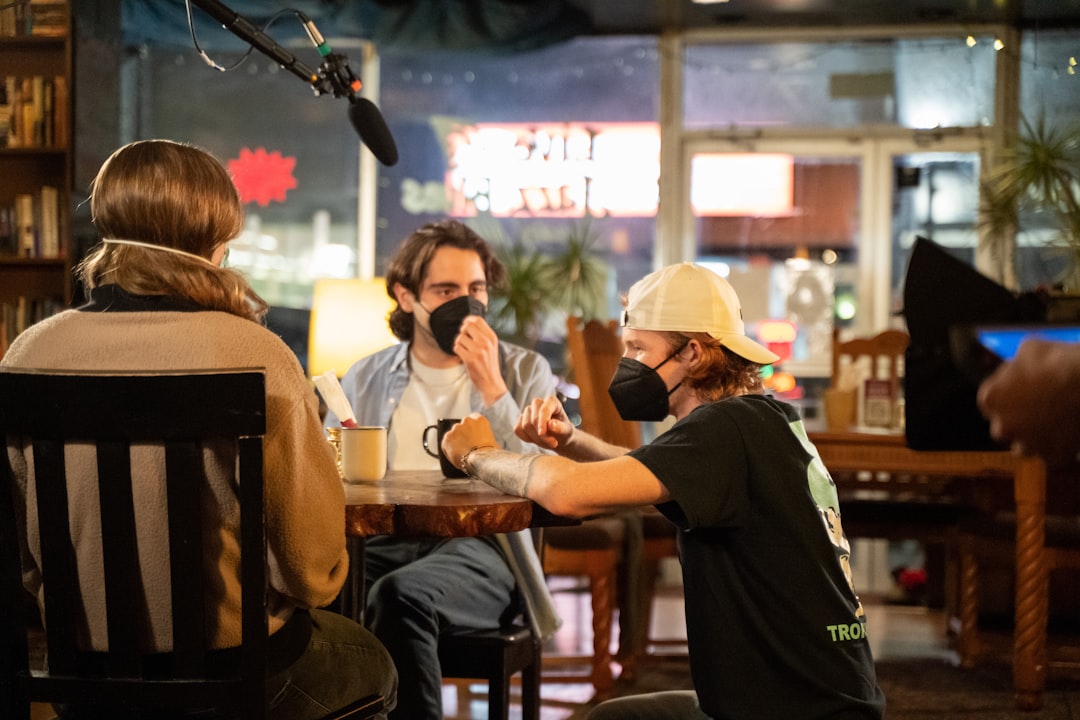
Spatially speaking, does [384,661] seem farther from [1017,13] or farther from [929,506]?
[1017,13]

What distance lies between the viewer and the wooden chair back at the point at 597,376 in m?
3.84

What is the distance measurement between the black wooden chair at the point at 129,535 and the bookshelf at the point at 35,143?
11.2 ft

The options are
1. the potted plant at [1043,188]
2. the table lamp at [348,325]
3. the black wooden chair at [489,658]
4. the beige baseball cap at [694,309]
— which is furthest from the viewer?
the potted plant at [1043,188]

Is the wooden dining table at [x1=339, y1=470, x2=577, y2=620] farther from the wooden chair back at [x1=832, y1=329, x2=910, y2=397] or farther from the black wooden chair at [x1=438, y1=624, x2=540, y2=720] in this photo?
the wooden chair back at [x1=832, y1=329, x2=910, y2=397]

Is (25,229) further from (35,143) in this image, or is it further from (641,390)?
(641,390)

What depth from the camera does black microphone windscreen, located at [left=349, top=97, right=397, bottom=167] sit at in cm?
243

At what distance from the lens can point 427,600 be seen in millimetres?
2076

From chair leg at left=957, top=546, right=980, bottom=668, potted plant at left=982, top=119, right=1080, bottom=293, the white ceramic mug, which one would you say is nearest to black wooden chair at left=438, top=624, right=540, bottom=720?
the white ceramic mug

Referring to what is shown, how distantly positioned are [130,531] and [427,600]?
0.85 m

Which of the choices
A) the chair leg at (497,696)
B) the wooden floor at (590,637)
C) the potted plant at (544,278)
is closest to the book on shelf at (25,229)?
the potted plant at (544,278)

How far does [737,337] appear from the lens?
5.73ft

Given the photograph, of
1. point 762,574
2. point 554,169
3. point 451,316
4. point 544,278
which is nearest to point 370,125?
point 451,316

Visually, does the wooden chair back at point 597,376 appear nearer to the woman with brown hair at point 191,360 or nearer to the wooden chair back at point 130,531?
the woman with brown hair at point 191,360

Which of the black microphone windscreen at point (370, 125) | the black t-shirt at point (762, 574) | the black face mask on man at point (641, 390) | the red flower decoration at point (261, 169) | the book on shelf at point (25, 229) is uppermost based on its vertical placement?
the red flower decoration at point (261, 169)
